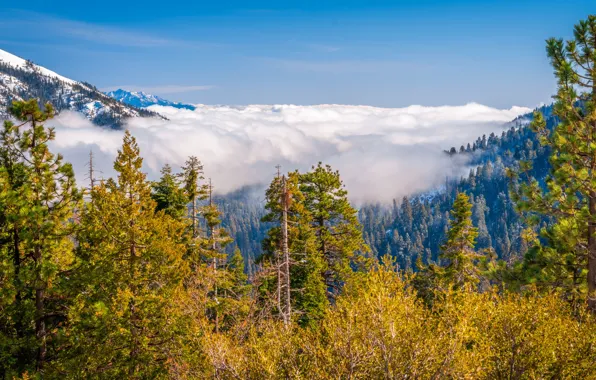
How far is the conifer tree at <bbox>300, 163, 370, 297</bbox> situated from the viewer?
33406mm

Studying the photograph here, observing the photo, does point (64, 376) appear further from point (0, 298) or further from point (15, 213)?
point (15, 213)

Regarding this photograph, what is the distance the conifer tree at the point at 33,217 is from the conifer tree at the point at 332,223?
20048 mm

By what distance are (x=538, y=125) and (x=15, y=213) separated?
1982 centimetres

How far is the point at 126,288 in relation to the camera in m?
15.8

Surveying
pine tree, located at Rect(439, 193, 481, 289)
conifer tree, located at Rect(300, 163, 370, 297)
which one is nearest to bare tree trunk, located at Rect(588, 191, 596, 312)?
pine tree, located at Rect(439, 193, 481, 289)

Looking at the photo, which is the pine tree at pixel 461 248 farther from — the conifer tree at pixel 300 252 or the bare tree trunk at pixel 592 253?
the bare tree trunk at pixel 592 253

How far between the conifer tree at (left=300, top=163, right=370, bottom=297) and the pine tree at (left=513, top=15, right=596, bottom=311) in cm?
1684

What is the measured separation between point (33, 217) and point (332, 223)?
23.4 meters

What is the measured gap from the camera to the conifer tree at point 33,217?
1463cm

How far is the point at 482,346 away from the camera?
10828 millimetres

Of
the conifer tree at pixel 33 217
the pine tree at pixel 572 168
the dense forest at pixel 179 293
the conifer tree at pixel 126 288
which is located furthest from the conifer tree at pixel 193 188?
the pine tree at pixel 572 168

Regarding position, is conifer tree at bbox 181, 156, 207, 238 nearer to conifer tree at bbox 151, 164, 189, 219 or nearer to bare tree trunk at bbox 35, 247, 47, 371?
conifer tree at bbox 151, 164, 189, 219

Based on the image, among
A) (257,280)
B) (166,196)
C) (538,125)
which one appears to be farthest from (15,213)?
(166,196)

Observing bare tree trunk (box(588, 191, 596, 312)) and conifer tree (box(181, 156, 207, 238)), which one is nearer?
bare tree trunk (box(588, 191, 596, 312))
